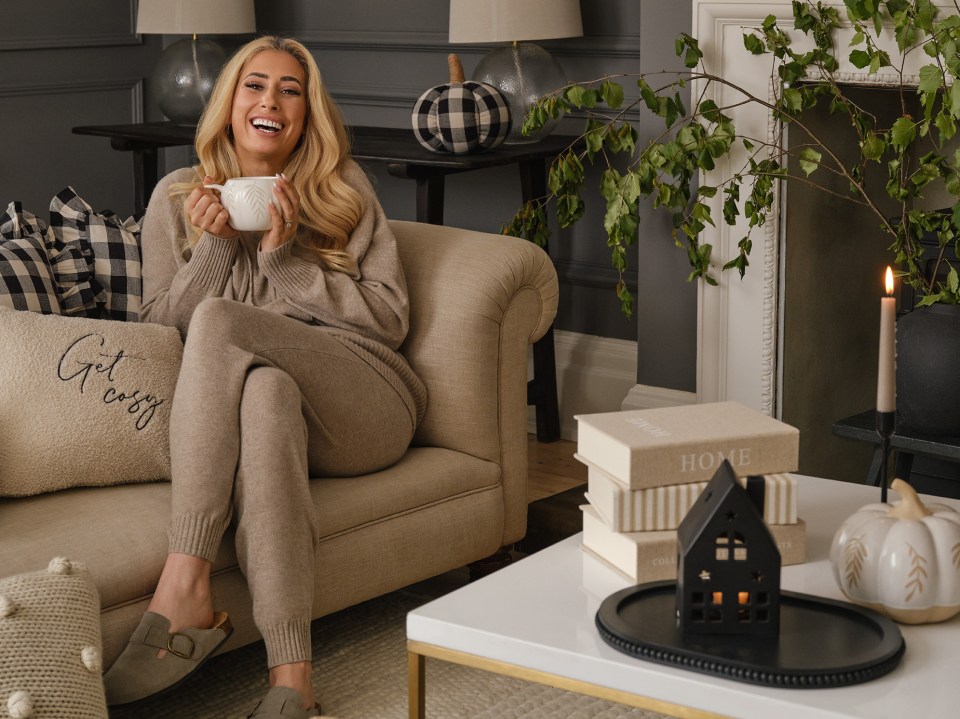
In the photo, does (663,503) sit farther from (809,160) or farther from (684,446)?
(809,160)

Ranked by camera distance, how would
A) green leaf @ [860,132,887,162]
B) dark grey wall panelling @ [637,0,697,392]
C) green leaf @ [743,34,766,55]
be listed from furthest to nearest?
dark grey wall panelling @ [637,0,697,392], green leaf @ [743,34,766,55], green leaf @ [860,132,887,162]

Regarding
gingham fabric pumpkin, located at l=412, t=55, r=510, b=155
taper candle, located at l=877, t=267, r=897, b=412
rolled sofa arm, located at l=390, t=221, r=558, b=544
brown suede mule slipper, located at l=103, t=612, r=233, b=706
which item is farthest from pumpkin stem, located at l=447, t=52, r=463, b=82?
taper candle, located at l=877, t=267, r=897, b=412

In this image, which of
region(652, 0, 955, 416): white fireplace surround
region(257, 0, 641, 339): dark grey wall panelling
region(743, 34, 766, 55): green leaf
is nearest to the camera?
region(743, 34, 766, 55): green leaf

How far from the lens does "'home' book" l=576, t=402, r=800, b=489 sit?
1453mm

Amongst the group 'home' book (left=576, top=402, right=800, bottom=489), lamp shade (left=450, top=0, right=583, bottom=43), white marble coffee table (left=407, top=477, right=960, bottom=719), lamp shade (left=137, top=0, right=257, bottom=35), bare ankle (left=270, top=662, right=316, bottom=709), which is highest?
lamp shade (left=137, top=0, right=257, bottom=35)

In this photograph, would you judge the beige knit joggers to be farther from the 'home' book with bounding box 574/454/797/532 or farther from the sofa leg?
the 'home' book with bounding box 574/454/797/532

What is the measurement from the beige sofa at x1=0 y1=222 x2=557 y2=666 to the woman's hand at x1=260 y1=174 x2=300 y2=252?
27 cm

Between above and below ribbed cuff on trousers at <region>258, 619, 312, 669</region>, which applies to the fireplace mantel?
above

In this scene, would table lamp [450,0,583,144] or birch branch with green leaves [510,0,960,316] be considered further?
table lamp [450,0,583,144]

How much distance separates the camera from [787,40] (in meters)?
2.69

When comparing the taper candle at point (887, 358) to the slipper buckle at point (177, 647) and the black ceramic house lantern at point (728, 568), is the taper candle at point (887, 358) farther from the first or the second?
the slipper buckle at point (177, 647)

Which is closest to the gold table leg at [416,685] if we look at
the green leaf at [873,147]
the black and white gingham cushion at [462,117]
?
the green leaf at [873,147]

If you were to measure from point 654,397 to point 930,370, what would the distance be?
40.7 inches

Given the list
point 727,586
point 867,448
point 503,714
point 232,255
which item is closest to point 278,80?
point 232,255
